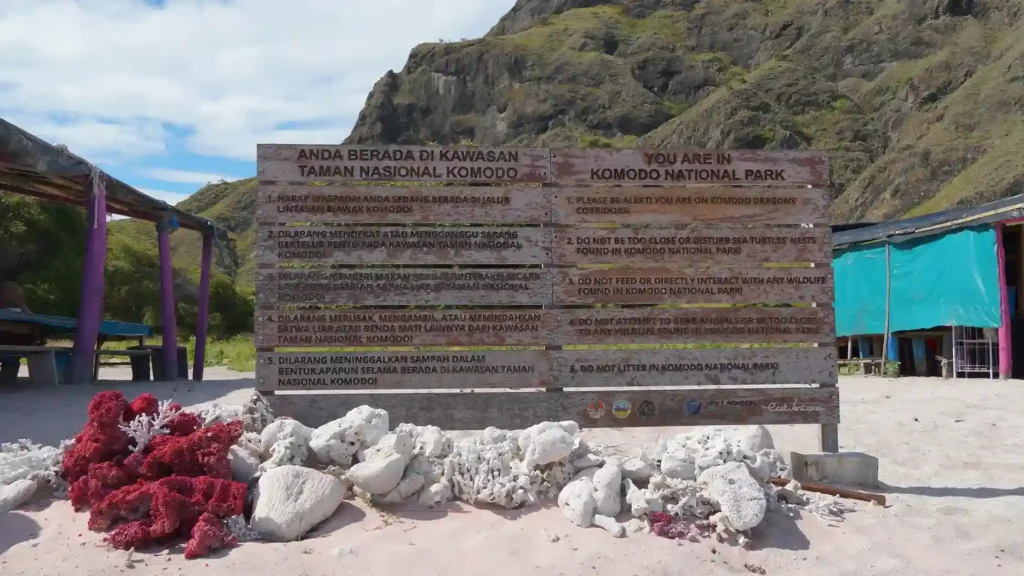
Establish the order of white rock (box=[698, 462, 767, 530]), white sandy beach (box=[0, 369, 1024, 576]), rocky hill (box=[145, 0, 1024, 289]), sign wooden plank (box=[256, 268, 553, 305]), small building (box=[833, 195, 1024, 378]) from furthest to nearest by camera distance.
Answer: rocky hill (box=[145, 0, 1024, 289]) → small building (box=[833, 195, 1024, 378]) → sign wooden plank (box=[256, 268, 553, 305]) → white rock (box=[698, 462, 767, 530]) → white sandy beach (box=[0, 369, 1024, 576])

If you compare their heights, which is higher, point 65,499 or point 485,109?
point 485,109

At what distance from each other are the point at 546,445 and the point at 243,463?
1.75m

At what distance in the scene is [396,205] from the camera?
523 cm

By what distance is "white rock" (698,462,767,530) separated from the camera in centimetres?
421

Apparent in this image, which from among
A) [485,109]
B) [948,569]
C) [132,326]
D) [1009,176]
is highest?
[485,109]

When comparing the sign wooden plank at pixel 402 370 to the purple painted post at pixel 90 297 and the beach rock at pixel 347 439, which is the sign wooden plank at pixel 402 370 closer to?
the beach rock at pixel 347 439

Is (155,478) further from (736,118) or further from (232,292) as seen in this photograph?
(736,118)

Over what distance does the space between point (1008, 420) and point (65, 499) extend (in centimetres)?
879

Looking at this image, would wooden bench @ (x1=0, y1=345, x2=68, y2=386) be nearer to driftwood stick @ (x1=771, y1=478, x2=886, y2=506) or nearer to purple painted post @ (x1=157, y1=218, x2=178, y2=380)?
purple painted post @ (x1=157, y1=218, x2=178, y2=380)

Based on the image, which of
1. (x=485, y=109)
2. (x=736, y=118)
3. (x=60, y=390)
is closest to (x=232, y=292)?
(x=60, y=390)

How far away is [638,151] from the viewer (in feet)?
17.8

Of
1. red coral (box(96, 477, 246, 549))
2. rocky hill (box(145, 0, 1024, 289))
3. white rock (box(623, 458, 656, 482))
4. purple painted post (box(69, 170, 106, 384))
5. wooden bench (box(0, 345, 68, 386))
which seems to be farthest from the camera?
rocky hill (box(145, 0, 1024, 289))

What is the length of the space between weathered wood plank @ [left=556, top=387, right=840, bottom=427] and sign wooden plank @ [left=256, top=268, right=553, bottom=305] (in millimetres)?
822

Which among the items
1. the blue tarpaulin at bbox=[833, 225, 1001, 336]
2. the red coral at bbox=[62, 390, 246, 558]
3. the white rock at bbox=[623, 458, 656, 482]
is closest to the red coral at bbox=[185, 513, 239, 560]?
the red coral at bbox=[62, 390, 246, 558]
